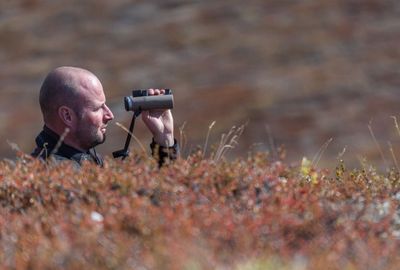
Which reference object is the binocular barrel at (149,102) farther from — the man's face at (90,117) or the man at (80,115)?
the man's face at (90,117)

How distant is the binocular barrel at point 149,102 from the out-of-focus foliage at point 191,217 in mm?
712

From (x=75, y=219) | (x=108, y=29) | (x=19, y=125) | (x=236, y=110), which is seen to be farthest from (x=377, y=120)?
(x=75, y=219)

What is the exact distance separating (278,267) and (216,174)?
1936mm

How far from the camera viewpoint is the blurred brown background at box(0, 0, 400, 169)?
37562 millimetres

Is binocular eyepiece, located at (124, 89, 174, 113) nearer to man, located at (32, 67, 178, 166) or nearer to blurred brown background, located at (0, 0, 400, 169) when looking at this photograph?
man, located at (32, 67, 178, 166)

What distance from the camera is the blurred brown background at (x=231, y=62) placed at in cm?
3756

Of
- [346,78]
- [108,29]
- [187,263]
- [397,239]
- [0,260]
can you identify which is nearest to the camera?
[187,263]

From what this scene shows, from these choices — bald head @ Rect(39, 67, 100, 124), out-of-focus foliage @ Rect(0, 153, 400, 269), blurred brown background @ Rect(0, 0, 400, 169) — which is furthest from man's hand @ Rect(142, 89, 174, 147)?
blurred brown background @ Rect(0, 0, 400, 169)

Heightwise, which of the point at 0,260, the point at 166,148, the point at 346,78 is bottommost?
the point at 346,78

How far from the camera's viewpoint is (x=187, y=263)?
6148 mm

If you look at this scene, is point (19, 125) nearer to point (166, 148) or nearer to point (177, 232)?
point (166, 148)

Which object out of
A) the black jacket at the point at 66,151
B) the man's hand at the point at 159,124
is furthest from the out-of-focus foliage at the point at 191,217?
the man's hand at the point at 159,124

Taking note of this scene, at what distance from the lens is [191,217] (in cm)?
720

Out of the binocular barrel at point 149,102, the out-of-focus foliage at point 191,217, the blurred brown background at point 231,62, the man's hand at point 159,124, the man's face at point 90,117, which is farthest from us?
the blurred brown background at point 231,62
